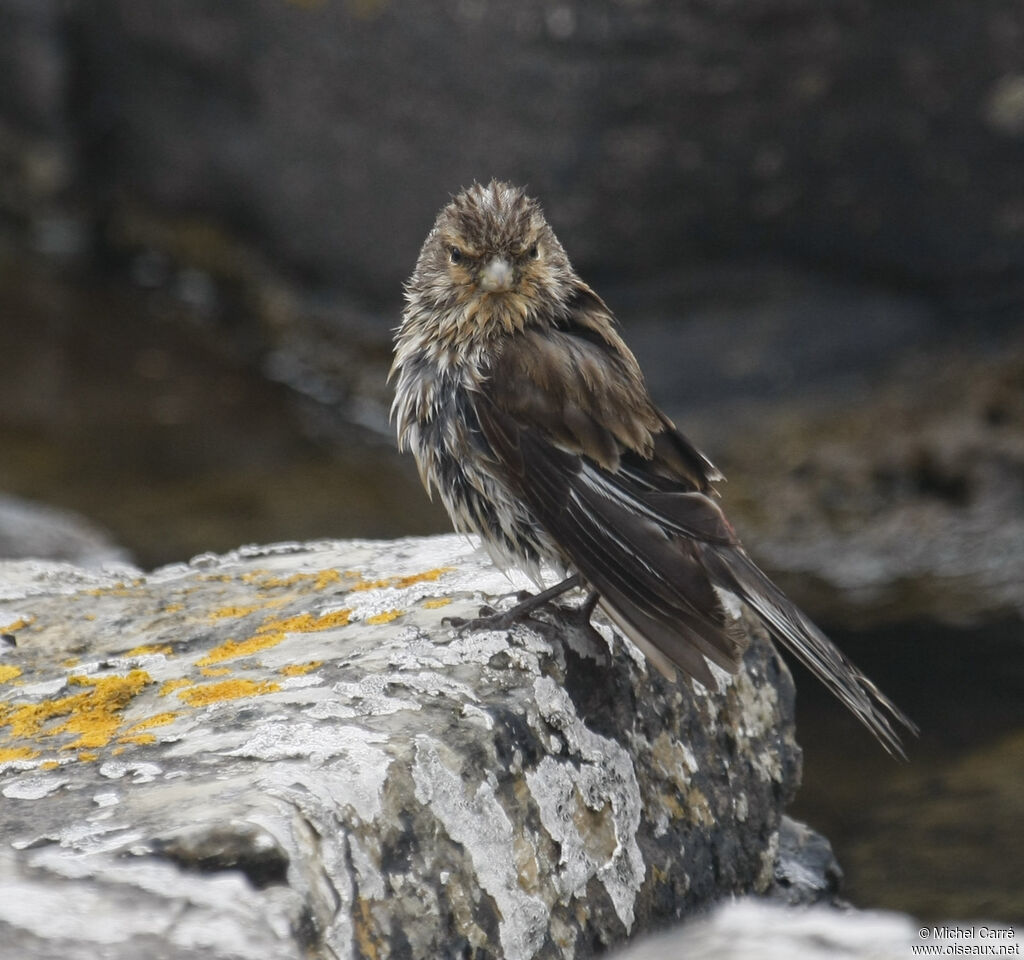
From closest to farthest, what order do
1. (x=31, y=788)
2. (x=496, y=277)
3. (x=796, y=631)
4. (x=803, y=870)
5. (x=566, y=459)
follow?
(x=31, y=788)
(x=796, y=631)
(x=566, y=459)
(x=496, y=277)
(x=803, y=870)

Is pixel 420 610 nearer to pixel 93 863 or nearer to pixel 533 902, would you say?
pixel 533 902

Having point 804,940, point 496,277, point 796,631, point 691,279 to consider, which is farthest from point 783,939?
point 691,279

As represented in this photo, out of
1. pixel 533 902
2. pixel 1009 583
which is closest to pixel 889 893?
pixel 533 902

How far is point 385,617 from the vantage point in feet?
12.5

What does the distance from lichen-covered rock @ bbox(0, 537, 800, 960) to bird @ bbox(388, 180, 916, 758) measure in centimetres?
21

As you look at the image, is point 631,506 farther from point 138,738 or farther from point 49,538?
point 49,538

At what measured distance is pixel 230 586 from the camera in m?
4.22

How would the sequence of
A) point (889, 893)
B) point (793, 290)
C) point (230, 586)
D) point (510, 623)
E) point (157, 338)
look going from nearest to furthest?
point (510, 623) < point (230, 586) < point (889, 893) < point (793, 290) < point (157, 338)

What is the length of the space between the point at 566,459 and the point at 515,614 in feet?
1.52

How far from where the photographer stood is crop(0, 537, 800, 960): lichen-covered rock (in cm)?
258

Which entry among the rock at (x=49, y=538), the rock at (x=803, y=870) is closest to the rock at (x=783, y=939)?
the rock at (x=803, y=870)

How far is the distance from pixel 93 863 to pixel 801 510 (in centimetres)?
632

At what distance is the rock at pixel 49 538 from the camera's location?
293 inches

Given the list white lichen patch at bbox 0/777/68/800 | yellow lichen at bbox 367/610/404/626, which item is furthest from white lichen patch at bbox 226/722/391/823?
yellow lichen at bbox 367/610/404/626
